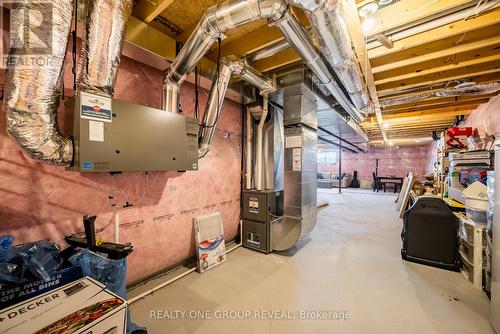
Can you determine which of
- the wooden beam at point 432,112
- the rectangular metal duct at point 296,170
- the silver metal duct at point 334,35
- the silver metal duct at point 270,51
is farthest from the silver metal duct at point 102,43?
the wooden beam at point 432,112

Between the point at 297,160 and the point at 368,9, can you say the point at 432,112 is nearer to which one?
the point at 297,160

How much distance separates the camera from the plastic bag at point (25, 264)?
0.96 m

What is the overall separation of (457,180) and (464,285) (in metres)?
1.89

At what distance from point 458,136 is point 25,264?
5.30 metres

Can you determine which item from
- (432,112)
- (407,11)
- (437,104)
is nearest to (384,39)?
(407,11)

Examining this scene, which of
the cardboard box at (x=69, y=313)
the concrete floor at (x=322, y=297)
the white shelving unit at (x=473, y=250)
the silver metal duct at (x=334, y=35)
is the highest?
the silver metal duct at (x=334, y=35)

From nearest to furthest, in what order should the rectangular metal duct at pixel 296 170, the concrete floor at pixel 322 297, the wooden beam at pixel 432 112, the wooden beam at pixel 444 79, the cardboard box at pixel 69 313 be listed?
1. the cardboard box at pixel 69 313
2. the concrete floor at pixel 322 297
3. the wooden beam at pixel 444 79
4. the rectangular metal duct at pixel 296 170
5. the wooden beam at pixel 432 112

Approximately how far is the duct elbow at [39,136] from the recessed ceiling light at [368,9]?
7.16 feet

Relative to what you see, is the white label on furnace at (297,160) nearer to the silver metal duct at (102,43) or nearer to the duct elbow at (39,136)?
the silver metal duct at (102,43)

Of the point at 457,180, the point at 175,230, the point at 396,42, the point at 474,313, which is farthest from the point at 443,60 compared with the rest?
the point at 175,230

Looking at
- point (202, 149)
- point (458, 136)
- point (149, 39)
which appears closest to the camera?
point (149, 39)

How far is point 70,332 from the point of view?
0.76 meters

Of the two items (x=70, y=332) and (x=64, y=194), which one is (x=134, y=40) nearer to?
(x=64, y=194)

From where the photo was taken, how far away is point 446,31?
1762mm
